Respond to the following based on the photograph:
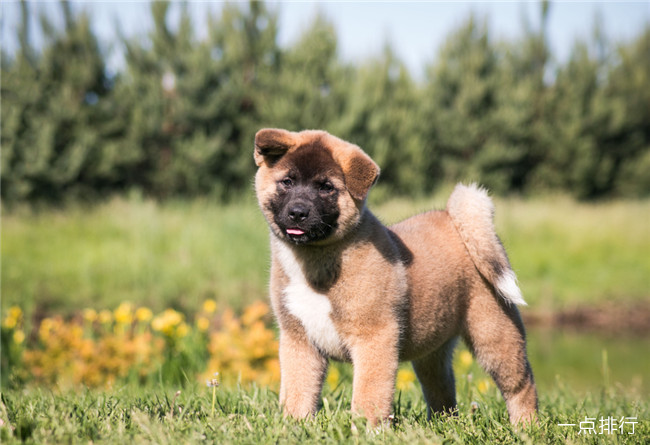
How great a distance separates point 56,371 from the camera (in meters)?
6.85

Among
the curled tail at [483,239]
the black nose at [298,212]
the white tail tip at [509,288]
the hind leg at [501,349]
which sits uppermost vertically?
the black nose at [298,212]

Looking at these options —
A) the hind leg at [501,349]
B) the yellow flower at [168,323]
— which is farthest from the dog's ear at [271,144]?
the yellow flower at [168,323]

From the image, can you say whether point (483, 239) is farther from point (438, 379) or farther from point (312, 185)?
point (312, 185)

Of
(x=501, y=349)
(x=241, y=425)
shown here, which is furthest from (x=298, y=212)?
(x=501, y=349)

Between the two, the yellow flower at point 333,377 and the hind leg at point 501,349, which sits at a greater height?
the hind leg at point 501,349

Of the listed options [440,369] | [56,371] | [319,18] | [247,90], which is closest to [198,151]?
[247,90]

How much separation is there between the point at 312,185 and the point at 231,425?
1.33 meters

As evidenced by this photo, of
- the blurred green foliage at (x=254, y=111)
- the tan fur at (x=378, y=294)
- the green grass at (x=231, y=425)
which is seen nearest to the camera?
the green grass at (x=231, y=425)

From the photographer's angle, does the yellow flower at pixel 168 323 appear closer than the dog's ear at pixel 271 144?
No

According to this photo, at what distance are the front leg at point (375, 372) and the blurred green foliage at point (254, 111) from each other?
1601 cm

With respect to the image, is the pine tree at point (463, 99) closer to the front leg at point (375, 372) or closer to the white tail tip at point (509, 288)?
the white tail tip at point (509, 288)

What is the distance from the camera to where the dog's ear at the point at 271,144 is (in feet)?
12.1

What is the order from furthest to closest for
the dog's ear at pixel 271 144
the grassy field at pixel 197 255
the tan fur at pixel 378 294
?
the grassy field at pixel 197 255
the dog's ear at pixel 271 144
the tan fur at pixel 378 294

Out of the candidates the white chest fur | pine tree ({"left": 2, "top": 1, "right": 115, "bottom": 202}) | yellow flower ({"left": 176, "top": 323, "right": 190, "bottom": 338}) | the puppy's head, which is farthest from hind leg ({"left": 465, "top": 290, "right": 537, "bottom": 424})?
pine tree ({"left": 2, "top": 1, "right": 115, "bottom": 202})
